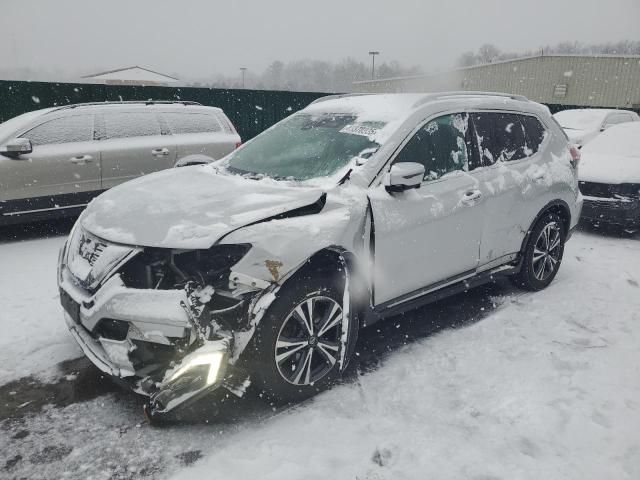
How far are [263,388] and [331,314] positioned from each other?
1.94 feet

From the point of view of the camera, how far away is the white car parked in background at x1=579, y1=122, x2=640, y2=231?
6965mm

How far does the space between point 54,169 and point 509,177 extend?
5.56m

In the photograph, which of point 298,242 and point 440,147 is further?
point 440,147

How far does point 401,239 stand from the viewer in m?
3.39

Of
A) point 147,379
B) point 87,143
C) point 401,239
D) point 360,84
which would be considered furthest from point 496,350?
point 360,84

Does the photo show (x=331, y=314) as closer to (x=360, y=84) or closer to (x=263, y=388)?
(x=263, y=388)

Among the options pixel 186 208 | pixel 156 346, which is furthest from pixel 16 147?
pixel 156 346

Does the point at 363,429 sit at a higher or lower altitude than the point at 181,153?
lower

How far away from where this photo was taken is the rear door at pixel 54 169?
6.34m

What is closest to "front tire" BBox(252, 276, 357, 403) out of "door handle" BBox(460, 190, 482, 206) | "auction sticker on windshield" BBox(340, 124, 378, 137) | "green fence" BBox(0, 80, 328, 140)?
"auction sticker on windshield" BBox(340, 124, 378, 137)

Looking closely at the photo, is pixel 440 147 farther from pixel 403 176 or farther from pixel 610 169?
pixel 610 169

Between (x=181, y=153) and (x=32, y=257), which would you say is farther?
(x=181, y=153)

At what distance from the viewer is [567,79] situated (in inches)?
1428

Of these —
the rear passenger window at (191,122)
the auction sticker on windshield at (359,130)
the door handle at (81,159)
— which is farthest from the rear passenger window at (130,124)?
the auction sticker on windshield at (359,130)
